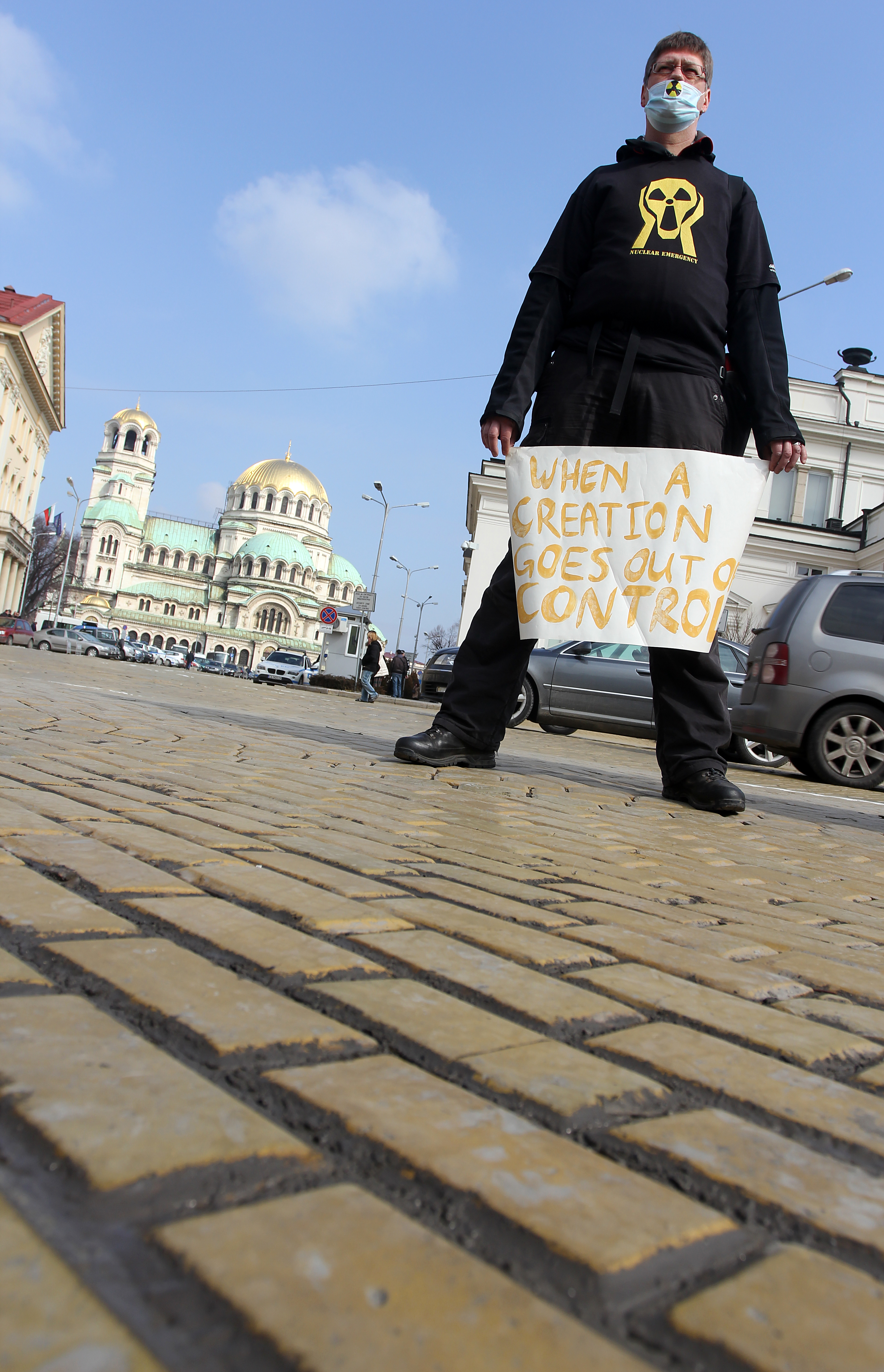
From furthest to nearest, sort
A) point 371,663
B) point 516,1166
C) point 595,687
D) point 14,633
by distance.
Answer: point 14,633 → point 371,663 → point 595,687 → point 516,1166

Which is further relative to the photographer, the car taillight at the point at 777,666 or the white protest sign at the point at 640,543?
the car taillight at the point at 777,666

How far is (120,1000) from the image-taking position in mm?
1122

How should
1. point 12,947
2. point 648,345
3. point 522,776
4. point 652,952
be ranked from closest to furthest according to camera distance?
point 12,947
point 652,952
point 648,345
point 522,776

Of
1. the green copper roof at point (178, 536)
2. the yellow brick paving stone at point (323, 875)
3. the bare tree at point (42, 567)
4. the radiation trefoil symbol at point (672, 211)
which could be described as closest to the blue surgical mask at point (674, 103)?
→ the radiation trefoil symbol at point (672, 211)

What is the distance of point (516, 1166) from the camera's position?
829 millimetres

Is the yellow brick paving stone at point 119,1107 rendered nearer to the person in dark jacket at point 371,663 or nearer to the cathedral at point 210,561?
the person in dark jacket at point 371,663

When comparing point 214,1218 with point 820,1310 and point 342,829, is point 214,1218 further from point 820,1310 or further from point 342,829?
point 342,829

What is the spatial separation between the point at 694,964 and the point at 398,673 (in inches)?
1072

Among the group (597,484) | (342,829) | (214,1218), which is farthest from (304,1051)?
(597,484)

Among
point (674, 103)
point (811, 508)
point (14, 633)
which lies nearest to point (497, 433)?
point (674, 103)

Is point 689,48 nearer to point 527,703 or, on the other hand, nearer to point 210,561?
point 527,703

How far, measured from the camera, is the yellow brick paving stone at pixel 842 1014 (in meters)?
1.42

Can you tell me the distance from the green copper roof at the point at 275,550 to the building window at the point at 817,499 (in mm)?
87241

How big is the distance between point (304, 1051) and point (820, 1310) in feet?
1.72
